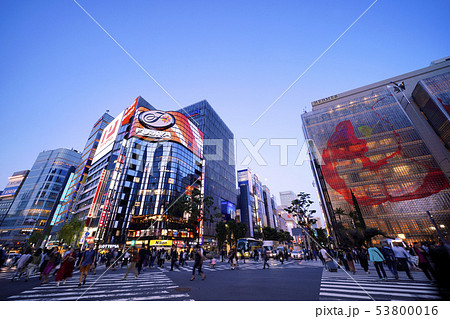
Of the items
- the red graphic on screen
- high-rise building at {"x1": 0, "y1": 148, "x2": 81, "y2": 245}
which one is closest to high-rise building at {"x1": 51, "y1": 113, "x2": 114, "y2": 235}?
high-rise building at {"x1": 0, "y1": 148, "x2": 81, "y2": 245}

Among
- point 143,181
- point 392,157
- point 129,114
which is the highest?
point 129,114

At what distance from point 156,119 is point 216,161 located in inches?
1178

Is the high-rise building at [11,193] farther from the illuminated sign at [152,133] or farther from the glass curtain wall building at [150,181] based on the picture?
the illuminated sign at [152,133]

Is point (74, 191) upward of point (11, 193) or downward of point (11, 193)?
downward

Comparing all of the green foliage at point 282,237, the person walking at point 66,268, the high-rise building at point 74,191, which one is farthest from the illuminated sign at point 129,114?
the green foliage at point 282,237

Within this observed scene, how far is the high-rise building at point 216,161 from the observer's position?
70.2 meters

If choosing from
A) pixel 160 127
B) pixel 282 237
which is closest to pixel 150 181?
pixel 160 127

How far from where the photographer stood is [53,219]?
7869 cm

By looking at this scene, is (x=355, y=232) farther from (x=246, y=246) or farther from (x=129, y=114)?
(x=129, y=114)

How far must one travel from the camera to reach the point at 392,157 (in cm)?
4809

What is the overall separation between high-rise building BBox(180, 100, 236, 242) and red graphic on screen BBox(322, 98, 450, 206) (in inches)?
1469

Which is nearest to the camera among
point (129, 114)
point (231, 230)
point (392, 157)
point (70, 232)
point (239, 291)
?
point (239, 291)

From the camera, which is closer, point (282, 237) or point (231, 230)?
point (231, 230)

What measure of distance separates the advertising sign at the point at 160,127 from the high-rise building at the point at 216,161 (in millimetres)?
11626
